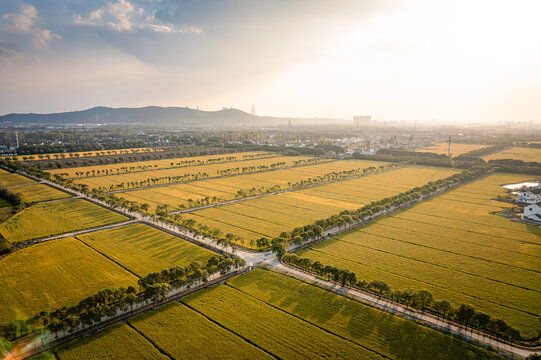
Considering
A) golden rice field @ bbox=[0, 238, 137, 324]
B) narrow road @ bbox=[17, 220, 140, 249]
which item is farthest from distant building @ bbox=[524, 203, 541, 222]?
narrow road @ bbox=[17, 220, 140, 249]

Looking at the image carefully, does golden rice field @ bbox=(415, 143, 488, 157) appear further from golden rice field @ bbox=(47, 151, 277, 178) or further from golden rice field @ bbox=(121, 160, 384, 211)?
golden rice field @ bbox=(47, 151, 277, 178)

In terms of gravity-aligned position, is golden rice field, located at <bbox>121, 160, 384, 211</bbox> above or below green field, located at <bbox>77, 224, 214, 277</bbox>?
above

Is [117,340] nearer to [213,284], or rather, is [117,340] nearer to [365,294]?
[213,284]

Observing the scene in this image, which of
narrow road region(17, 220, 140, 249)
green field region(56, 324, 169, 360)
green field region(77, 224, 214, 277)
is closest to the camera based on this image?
green field region(56, 324, 169, 360)

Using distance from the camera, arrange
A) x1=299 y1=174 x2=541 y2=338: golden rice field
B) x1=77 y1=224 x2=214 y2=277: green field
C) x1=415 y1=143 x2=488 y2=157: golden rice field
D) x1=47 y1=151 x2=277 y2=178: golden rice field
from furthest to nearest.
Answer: x1=415 y1=143 x2=488 y2=157: golden rice field < x1=47 y1=151 x2=277 y2=178: golden rice field < x1=77 y1=224 x2=214 y2=277: green field < x1=299 y1=174 x2=541 y2=338: golden rice field

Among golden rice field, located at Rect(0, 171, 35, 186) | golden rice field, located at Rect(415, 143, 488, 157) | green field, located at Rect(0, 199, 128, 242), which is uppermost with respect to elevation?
golden rice field, located at Rect(415, 143, 488, 157)

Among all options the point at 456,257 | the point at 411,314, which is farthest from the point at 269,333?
the point at 456,257

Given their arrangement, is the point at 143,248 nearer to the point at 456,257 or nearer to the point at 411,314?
the point at 411,314
